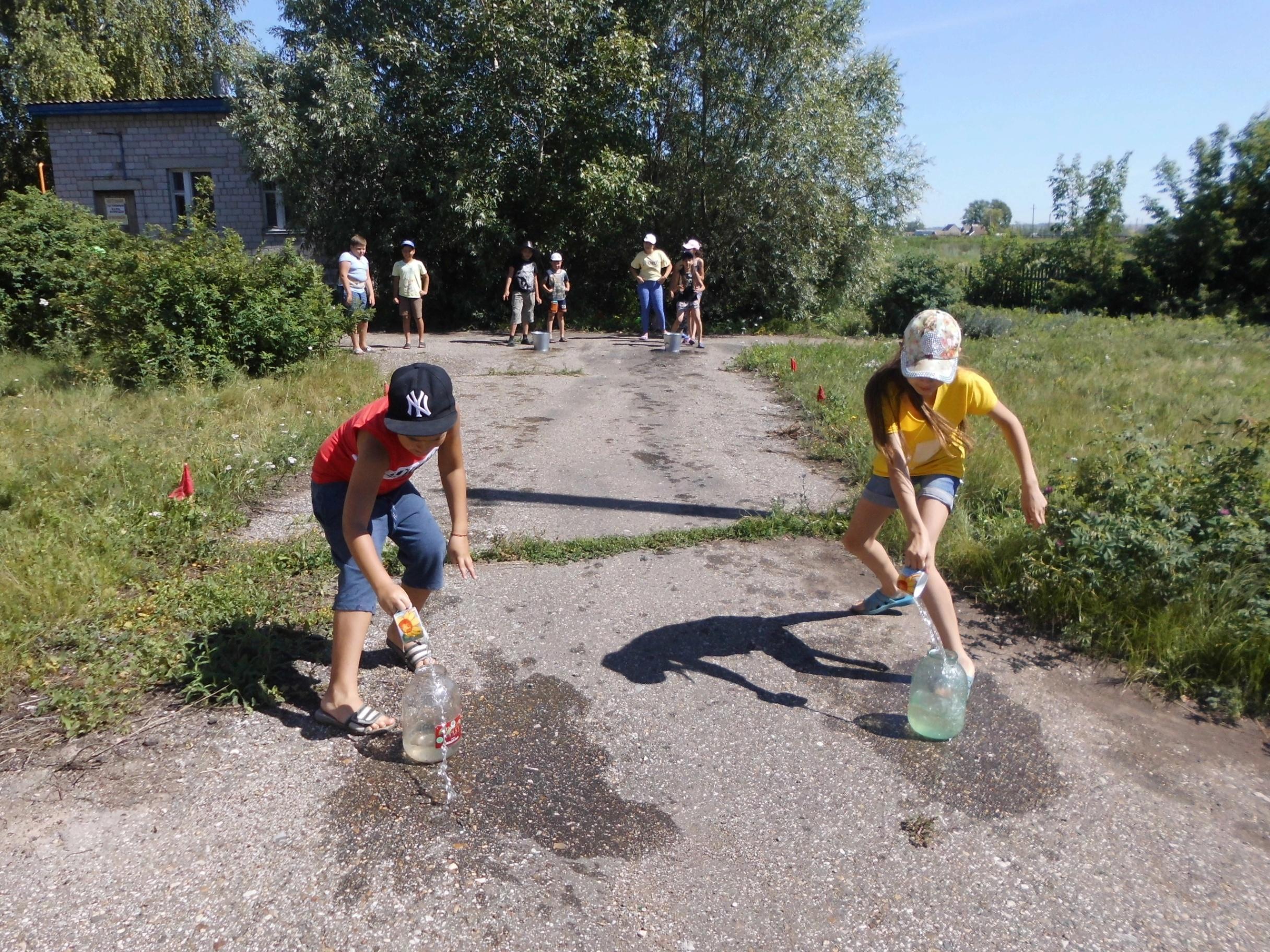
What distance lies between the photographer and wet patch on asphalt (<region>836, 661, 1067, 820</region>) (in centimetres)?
350

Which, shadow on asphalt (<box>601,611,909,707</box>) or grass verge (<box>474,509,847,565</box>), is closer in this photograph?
shadow on asphalt (<box>601,611,909,707</box>)

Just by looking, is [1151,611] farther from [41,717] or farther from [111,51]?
[111,51]

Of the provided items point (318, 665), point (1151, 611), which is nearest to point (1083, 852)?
point (1151, 611)

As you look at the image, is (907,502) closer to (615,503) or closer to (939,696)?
(939,696)

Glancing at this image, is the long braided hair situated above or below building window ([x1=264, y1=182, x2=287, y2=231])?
below

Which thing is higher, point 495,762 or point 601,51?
point 601,51

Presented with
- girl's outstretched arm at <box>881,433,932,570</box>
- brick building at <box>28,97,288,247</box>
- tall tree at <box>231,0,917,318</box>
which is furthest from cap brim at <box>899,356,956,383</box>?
brick building at <box>28,97,288,247</box>

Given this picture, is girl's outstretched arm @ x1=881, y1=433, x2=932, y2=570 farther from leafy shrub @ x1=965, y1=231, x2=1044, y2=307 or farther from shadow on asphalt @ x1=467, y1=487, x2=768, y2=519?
leafy shrub @ x1=965, y1=231, x2=1044, y2=307

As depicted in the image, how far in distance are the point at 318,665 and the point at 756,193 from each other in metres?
15.7

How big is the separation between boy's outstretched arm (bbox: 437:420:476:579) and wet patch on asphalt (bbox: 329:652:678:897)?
2.16 ft

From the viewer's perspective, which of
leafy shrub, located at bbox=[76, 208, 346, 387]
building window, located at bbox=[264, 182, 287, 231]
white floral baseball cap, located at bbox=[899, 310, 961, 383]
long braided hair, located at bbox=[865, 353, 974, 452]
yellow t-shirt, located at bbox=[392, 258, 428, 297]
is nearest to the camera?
white floral baseball cap, located at bbox=[899, 310, 961, 383]

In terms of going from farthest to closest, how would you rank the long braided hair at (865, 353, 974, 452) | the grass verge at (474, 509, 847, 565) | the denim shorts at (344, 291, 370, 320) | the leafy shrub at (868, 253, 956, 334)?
Result: the leafy shrub at (868, 253, 956, 334) → the denim shorts at (344, 291, 370, 320) → the grass verge at (474, 509, 847, 565) → the long braided hair at (865, 353, 974, 452)

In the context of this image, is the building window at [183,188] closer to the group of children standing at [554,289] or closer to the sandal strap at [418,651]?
the group of children standing at [554,289]

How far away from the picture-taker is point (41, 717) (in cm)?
374
